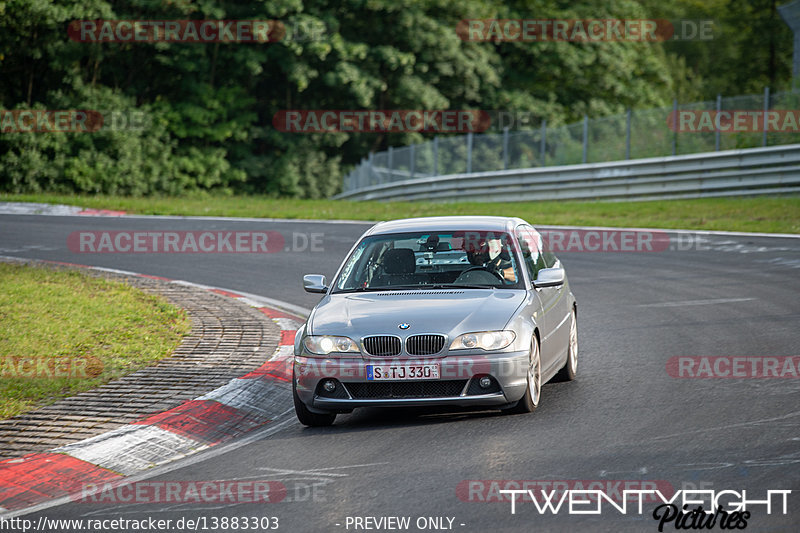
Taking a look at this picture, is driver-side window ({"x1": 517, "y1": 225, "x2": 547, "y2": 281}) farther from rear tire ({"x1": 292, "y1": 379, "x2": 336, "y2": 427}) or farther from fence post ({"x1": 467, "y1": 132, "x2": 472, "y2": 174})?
fence post ({"x1": 467, "y1": 132, "x2": 472, "y2": 174})

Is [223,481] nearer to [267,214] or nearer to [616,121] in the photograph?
[267,214]

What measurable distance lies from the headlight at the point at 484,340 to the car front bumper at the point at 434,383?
0.21 ft

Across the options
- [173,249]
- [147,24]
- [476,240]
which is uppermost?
[147,24]

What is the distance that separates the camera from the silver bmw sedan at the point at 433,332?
7457mm

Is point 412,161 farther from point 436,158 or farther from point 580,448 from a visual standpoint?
point 580,448

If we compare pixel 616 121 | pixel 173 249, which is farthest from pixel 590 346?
pixel 616 121

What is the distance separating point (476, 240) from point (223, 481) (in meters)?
3.39

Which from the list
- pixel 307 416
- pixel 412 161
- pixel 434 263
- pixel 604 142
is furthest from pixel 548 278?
pixel 412 161

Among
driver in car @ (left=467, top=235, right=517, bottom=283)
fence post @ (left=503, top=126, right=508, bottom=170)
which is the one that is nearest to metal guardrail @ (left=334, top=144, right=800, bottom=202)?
fence post @ (left=503, top=126, right=508, bottom=170)

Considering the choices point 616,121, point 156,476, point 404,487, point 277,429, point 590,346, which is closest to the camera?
point 404,487

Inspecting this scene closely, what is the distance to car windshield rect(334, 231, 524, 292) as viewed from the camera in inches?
334

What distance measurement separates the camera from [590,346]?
422 inches

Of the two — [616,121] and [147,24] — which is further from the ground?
[147,24]

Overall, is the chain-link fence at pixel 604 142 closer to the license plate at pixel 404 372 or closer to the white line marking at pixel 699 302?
the white line marking at pixel 699 302
